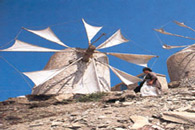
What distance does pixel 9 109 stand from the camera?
615 centimetres

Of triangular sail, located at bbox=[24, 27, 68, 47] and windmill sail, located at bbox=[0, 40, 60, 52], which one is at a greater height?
triangular sail, located at bbox=[24, 27, 68, 47]

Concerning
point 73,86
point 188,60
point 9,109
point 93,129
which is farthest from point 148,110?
point 188,60

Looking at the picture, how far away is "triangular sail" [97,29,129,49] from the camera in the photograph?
12688 mm

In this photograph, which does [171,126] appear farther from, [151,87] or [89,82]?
[89,82]

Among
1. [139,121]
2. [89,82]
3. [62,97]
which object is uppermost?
[89,82]

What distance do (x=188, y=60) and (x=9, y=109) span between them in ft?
34.6

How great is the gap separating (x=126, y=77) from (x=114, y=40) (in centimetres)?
311

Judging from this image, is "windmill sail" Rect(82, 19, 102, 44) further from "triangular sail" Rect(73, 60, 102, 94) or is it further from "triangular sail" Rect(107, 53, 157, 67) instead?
"triangular sail" Rect(73, 60, 102, 94)

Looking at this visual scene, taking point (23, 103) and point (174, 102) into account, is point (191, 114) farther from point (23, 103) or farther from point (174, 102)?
point (23, 103)

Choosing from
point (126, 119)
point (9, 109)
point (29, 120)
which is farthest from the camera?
point (9, 109)

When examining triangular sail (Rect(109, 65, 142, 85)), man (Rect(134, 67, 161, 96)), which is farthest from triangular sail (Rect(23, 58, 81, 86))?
man (Rect(134, 67, 161, 96))

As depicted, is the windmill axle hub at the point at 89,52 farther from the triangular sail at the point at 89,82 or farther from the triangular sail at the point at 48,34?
the triangular sail at the point at 48,34

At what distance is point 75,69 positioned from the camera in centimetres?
1041

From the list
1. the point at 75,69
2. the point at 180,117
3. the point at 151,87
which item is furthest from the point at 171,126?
the point at 75,69
